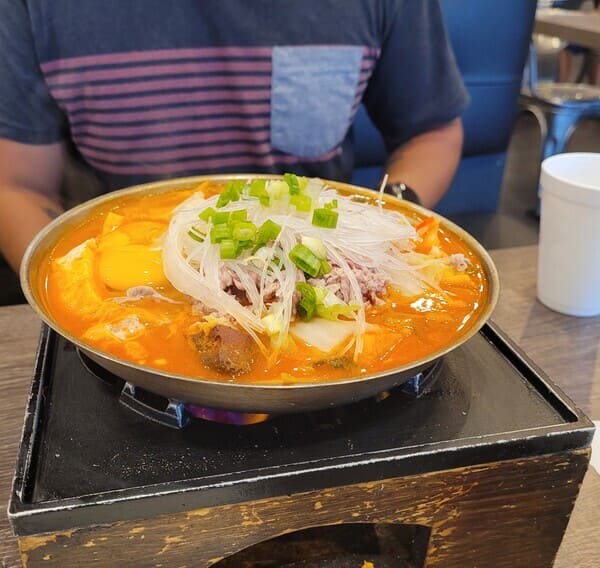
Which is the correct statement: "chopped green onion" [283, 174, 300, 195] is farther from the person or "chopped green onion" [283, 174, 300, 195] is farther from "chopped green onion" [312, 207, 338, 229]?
the person

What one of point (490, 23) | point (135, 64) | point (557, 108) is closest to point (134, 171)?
point (135, 64)

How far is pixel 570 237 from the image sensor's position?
1.62m

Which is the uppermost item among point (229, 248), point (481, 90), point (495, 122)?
point (229, 248)

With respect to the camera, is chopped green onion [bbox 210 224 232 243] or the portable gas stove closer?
the portable gas stove

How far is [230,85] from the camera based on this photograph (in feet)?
6.63

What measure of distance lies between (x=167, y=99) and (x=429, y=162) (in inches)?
37.0

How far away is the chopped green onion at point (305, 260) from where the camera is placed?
1.05 metres

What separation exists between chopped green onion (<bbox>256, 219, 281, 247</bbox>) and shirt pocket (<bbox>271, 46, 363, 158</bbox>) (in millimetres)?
1091

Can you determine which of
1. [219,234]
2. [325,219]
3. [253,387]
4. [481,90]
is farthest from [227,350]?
[481,90]

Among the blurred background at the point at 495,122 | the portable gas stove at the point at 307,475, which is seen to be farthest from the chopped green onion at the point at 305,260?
the blurred background at the point at 495,122

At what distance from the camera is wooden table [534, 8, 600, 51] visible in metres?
4.15

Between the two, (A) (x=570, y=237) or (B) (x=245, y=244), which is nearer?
(B) (x=245, y=244)

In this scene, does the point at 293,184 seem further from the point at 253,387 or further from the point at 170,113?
the point at 170,113

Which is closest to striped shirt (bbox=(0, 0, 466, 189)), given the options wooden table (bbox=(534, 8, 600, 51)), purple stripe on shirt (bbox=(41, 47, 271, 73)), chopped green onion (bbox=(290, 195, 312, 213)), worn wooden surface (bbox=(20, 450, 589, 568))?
purple stripe on shirt (bbox=(41, 47, 271, 73))
